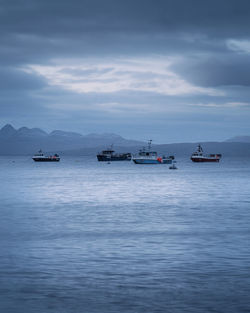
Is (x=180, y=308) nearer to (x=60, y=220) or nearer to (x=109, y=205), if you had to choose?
(x=60, y=220)

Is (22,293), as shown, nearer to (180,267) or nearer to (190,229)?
(180,267)

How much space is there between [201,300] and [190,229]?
19.9m

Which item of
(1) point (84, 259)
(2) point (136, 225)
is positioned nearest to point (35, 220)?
(2) point (136, 225)

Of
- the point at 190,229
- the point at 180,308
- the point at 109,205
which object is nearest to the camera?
the point at 180,308

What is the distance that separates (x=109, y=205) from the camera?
5709 centimetres

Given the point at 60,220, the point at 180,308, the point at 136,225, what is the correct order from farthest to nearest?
the point at 60,220 < the point at 136,225 < the point at 180,308

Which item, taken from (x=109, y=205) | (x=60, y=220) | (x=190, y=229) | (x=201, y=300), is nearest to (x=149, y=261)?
(x=201, y=300)

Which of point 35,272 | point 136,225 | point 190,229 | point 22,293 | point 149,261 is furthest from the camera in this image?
point 136,225

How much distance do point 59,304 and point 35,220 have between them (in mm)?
27798

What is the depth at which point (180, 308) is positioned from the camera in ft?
52.1

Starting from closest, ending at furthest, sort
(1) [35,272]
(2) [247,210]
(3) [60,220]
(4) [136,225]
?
(1) [35,272]
(4) [136,225]
(3) [60,220]
(2) [247,210]

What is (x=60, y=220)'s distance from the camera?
4303 centimetres

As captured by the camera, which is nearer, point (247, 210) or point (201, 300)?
point (201, 300)

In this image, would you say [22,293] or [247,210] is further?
[247,210]
